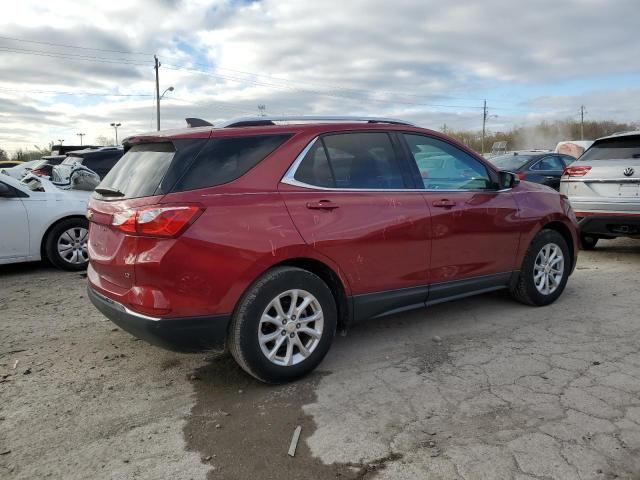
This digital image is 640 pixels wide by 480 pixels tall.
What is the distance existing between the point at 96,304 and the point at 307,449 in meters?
1.78

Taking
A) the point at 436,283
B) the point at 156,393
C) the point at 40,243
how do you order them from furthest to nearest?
the point at 40,243 → the point at 436,283 → the point at 156,393

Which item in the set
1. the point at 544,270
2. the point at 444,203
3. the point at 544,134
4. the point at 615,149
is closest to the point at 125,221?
the point at 444,203

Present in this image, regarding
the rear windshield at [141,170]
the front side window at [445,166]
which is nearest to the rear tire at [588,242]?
the front side window at [445,166]

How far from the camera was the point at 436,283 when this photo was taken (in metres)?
4.18

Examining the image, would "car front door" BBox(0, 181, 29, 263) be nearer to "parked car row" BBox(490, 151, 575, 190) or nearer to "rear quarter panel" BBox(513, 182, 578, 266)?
"rear quarter panel" BBox(513, 182, 578, 266)

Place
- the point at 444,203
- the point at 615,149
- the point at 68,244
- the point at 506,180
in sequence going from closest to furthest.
A: the point at 444,203 < the point at 506,180 < the point at 68,244 < the point at 615,149

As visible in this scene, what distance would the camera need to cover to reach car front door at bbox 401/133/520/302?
413 cm

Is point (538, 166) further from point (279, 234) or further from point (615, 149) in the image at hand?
point (279, 234)

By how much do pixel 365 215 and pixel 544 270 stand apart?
238cm

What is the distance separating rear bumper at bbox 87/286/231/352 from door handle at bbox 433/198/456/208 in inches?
74.3

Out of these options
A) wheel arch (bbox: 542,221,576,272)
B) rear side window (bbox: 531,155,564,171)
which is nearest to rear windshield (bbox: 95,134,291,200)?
wheel arch (bbox: 542,221,576,272)

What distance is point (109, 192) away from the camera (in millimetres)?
3551

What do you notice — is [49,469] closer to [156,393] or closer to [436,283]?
[156,393]

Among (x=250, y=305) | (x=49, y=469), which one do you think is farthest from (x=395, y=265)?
(x=49, y=469)
